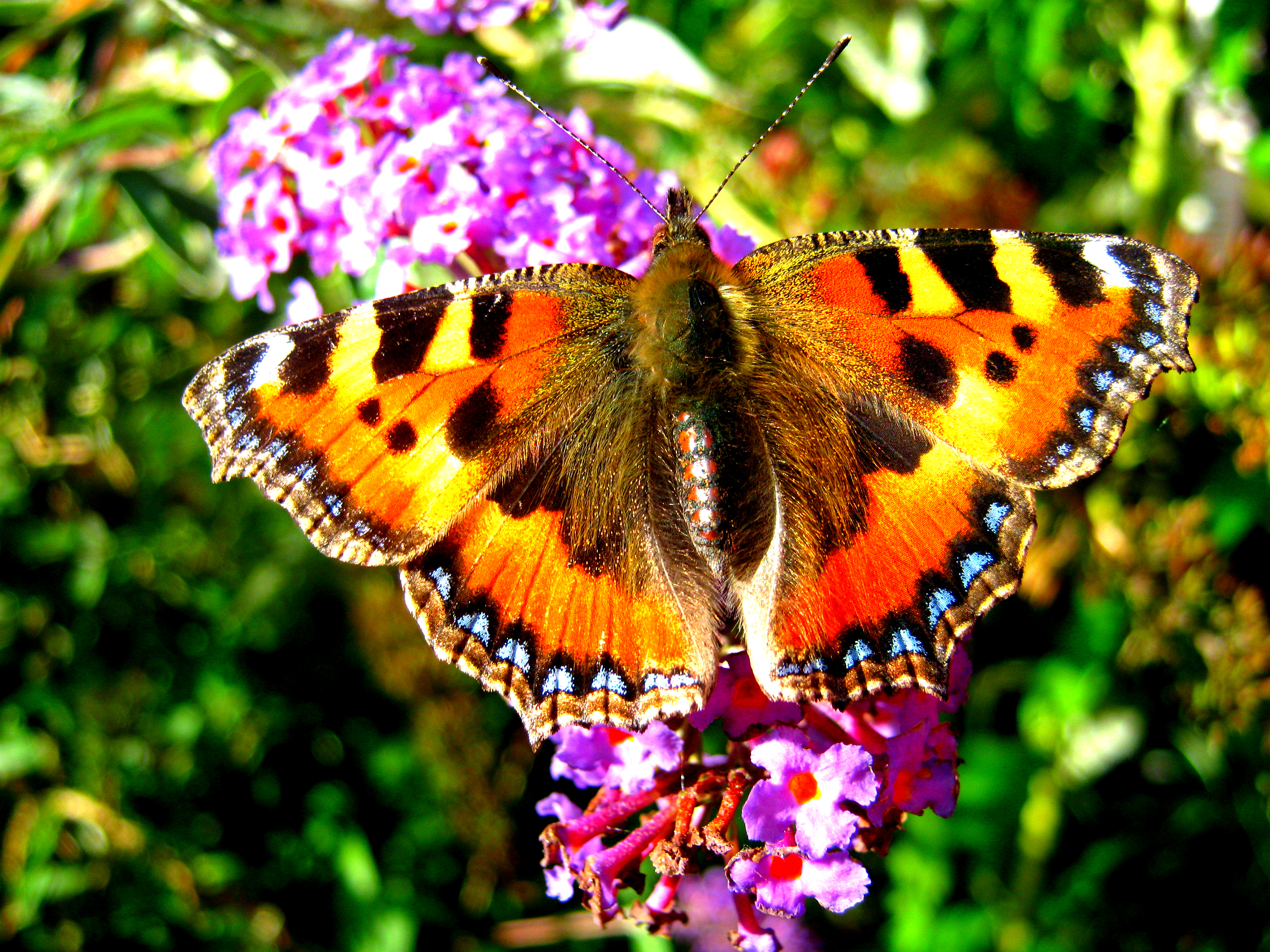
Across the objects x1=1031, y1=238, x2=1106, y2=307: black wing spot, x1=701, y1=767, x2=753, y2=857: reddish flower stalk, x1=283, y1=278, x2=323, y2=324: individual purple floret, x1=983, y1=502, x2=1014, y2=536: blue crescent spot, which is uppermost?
x1=1031, y1=238, x2=1106, y2=307: black wing spot

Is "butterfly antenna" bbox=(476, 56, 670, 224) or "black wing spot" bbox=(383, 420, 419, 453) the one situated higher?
"butterfly antenna" bbox=(476, 56, 670, 224)

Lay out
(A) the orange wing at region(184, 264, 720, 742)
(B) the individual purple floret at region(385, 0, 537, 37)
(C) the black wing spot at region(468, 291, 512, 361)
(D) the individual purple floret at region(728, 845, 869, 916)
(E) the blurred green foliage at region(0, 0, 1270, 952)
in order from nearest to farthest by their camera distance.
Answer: (D) the individual purple floret at region(728, 845, 869, 916), (A) the orange wing at region(184, 264, 720, 742), (C) the black wing spot at region(468, 291, 512, 361), (B) the individual purple floret at region(385, 0, 537, 37), (E) the blurred green foliage at region(0, 0, 1270, 952)

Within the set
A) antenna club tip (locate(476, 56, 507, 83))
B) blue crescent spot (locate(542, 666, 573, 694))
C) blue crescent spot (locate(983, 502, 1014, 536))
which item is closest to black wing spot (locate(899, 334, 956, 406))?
blue crescent spot (locate(983, 502, 1014, 536))

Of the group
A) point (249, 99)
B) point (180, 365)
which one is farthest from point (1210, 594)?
point (180, 365)

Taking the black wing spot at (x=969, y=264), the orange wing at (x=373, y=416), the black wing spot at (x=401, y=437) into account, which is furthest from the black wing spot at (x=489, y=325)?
the black wing spot at (x=969, y=264)

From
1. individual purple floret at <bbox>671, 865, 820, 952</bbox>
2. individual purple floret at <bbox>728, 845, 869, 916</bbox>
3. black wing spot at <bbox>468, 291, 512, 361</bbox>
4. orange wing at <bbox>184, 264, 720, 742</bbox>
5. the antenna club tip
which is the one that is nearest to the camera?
individual purple floret at <bbox>728, 845, 869, 916</bbox>

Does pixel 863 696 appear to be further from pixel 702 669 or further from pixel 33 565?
pixel 33 565

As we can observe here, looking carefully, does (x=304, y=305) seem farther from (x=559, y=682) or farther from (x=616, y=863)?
(x=616, y=863)

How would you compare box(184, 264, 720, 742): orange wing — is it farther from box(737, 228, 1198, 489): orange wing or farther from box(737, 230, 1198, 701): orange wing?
box(737, 228, 1198, 489): orange wing
